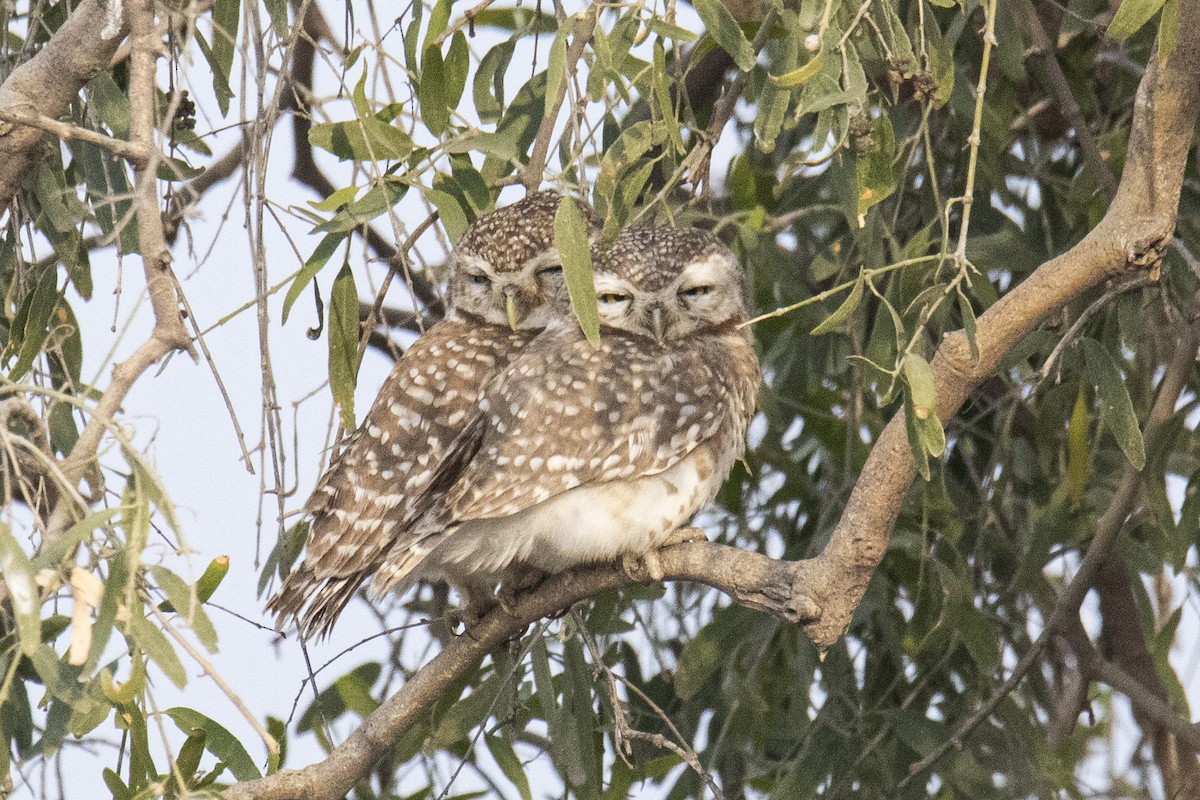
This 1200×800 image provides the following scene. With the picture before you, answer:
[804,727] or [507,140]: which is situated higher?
[507,140]

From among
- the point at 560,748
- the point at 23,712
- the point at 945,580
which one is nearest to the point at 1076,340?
the point at 945,580

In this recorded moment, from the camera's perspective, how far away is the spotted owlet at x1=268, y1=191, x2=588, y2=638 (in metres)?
2.10

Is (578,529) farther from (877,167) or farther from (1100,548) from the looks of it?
(1100,548)

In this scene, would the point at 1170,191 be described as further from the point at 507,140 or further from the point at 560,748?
the point at 560,748

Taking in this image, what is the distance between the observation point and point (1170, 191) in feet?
5.54

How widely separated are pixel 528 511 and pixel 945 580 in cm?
62

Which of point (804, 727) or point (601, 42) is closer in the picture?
point (601, 42)

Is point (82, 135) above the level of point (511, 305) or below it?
below

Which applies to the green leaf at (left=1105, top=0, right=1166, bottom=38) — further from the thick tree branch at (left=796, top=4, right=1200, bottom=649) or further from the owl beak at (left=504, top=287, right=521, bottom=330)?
the owl beak at (left=504, top=287, right=521, bottom=330)

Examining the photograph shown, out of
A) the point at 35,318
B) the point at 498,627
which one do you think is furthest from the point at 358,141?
the point at 498,627

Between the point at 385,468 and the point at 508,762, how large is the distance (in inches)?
18.7

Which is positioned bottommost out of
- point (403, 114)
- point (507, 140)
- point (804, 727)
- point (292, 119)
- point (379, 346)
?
point (804, 727)

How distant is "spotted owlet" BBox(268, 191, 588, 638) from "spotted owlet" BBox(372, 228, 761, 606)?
47mm

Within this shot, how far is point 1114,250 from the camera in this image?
166 centimetres
